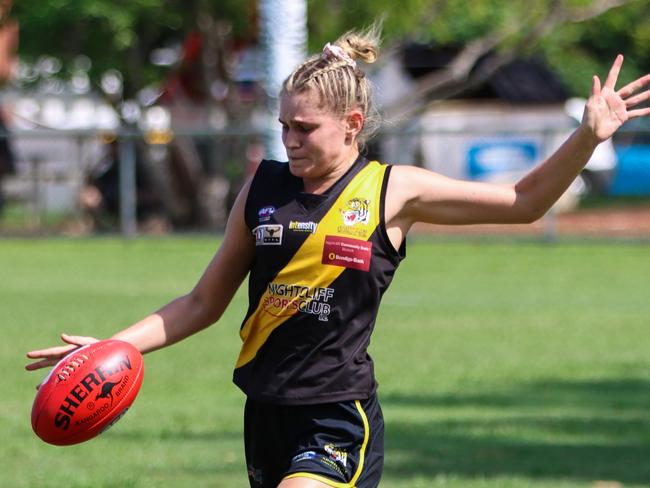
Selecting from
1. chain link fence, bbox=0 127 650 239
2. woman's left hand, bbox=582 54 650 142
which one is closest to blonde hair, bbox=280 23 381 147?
woman's left hand, bbox=582 54 650 142

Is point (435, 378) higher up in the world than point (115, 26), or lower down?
lower down

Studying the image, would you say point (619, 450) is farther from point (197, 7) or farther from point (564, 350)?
point (197, 7)

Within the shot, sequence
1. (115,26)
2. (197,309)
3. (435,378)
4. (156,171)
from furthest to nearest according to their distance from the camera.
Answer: (156,171), (115,26), (435,378), (197,309)

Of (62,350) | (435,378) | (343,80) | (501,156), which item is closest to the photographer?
(343,80)

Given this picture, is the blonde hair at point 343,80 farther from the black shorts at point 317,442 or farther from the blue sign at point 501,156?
the blue sign at point 501,156

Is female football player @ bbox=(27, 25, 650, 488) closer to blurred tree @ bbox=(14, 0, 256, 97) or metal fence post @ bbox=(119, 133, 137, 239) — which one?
blurred tree @ bbox=(14, 0, 256, 97)

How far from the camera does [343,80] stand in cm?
476

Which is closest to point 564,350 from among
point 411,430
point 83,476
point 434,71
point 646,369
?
point 646,369

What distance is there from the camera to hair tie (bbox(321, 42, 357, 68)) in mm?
4812

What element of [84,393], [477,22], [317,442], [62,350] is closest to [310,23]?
[477,22]

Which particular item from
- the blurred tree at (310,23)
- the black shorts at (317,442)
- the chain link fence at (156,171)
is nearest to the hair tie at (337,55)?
the black shorts at (317,442)

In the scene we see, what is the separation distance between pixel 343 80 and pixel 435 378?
21.6 feet

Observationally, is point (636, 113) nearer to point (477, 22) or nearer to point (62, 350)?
point (62, 350)

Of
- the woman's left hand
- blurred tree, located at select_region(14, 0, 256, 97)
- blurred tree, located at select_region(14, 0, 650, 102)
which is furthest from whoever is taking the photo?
blurred tree, located at select_region(14, 0, 650, 102)
